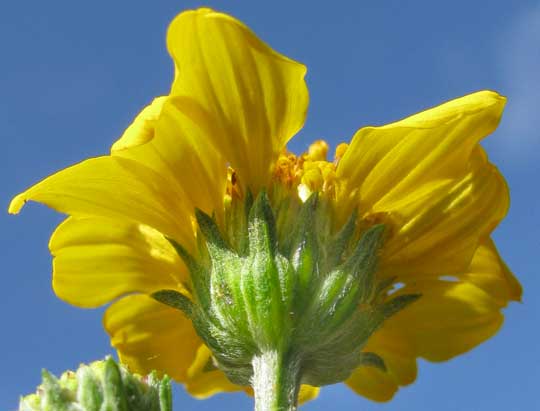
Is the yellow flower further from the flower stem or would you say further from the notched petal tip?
the flower stem

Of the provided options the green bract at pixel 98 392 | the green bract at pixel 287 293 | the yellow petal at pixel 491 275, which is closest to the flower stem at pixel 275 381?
the green bract at pixel 287 293

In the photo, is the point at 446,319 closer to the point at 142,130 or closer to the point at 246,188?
the point at 246,188

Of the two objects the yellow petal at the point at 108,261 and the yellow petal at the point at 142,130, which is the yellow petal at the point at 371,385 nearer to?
the yellow petal at the point at 108,261

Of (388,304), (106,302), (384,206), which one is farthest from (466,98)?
(106,302)

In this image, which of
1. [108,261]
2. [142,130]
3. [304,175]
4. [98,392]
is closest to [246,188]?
[304,175]

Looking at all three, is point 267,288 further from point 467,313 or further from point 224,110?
point 467,313
